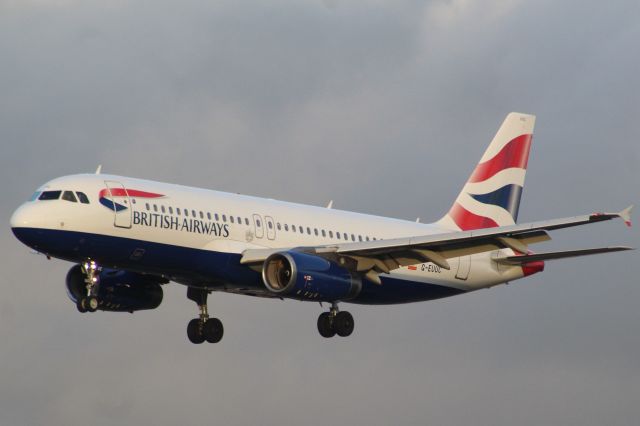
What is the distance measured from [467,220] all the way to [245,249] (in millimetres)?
14172

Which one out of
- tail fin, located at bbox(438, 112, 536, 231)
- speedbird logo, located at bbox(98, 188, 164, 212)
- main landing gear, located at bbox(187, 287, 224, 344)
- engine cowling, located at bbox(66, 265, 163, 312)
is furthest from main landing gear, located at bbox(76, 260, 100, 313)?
tail fin, located at bbox(438, 112, 536, 231)

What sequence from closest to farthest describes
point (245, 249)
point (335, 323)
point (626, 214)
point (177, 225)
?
point (626, 214) → point (177, 225) → point (245, 249) → point (335, 323)

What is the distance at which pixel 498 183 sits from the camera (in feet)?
218

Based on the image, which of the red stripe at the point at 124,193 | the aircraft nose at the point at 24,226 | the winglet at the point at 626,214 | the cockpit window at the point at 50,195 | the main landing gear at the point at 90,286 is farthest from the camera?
the main landing gear at the point at 90,286

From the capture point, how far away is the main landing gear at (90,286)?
171 feet

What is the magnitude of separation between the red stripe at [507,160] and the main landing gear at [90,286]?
20.5 m

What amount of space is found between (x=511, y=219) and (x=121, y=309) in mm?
18432

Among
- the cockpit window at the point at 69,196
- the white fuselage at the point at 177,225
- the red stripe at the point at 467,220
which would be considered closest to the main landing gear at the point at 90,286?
the white fuselage at the point at 177,225

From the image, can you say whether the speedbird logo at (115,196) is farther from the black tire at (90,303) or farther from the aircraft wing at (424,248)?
the aircraft wing at (424,248)

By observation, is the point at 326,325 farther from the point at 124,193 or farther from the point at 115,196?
the point at 115,196

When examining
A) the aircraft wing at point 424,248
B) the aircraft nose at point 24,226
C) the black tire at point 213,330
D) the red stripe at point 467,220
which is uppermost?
the red stripe at point 467,220

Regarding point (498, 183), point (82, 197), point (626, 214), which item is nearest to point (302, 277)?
point (82, 197)

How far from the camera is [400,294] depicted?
59.8 m

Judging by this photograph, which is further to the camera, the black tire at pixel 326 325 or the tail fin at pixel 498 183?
the tail fin at pixel 498 183
